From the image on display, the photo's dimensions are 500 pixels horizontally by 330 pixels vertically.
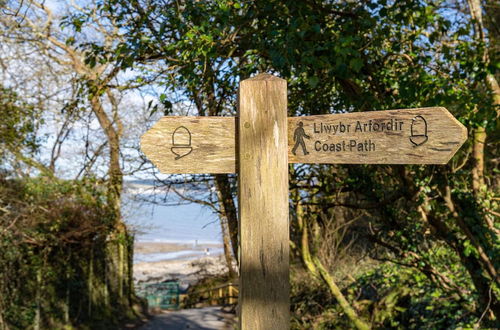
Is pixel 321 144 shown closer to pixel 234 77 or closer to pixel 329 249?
pixel 234 77

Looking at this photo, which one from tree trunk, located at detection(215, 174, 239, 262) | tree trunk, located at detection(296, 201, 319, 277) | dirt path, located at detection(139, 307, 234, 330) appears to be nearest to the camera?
tree trunk, located at detection(215, 174, 239, 262)

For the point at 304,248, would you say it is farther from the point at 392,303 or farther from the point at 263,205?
the point at 263,205

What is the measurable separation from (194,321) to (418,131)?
1242 cm

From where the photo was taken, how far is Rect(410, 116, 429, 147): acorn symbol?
2141 millimetres

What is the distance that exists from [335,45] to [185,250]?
178 feet

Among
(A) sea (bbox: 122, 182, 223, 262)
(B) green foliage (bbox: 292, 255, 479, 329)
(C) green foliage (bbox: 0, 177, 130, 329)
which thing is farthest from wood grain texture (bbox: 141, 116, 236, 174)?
(C) green foliage (bbox: 0, 177, 130, 329)

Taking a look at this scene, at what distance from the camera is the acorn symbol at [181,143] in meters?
2.28

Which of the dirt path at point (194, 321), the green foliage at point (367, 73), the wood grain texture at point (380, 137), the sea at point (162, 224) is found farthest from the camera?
the dirt path at point (194, 321)

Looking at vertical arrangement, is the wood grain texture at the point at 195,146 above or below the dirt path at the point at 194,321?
above

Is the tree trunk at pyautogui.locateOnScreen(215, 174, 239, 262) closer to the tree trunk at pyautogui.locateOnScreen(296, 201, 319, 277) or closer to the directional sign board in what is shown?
the tree trunk at pyautogui.locateOnScreen(296, 201, 319, 277)

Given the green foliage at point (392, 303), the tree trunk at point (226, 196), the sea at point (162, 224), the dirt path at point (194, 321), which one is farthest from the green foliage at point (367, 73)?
the dirt path at point (194, 321)

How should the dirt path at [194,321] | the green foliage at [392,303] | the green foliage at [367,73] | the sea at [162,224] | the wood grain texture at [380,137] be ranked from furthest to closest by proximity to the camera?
the dirt path at [194,321] < the sea at [162,224] < the green foliage at [392,303] < the green foliage at [367,73] < the wood grain texture at [380,137]

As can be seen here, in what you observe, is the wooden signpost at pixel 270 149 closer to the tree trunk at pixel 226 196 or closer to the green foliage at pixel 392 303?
the tree trunk at pixel 226 196

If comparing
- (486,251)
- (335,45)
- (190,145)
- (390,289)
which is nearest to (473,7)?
(335,45)
